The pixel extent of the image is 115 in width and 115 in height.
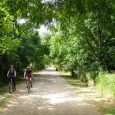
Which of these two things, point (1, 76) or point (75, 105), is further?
point (1, 76)

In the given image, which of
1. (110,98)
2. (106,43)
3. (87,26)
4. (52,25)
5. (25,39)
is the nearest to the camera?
Answer: (52,25)

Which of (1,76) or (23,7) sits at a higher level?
(23,7)

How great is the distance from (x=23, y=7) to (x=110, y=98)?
915 centimetres

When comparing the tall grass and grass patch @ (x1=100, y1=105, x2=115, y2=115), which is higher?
the tall grass

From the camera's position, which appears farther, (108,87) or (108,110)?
(108,87)

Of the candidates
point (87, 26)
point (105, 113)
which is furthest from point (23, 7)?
point (87, 26)

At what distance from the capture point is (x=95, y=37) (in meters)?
31.6

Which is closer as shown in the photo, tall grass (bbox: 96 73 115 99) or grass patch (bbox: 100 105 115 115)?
grass patch (bbox: 100 105 115 115)

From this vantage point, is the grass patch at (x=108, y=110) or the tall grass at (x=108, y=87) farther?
Answer: the tall grass at (x=108, y=87)

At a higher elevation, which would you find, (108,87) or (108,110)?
(108,87)

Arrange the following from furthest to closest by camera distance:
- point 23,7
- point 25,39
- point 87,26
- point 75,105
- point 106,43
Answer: point 25,39, point 106,43, point 87,26, point 75,105, point 23,7

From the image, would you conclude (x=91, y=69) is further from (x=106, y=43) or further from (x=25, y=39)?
(x=25, y=39)

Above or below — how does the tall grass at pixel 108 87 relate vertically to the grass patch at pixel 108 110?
above

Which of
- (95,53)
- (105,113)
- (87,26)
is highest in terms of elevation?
(87,26)
